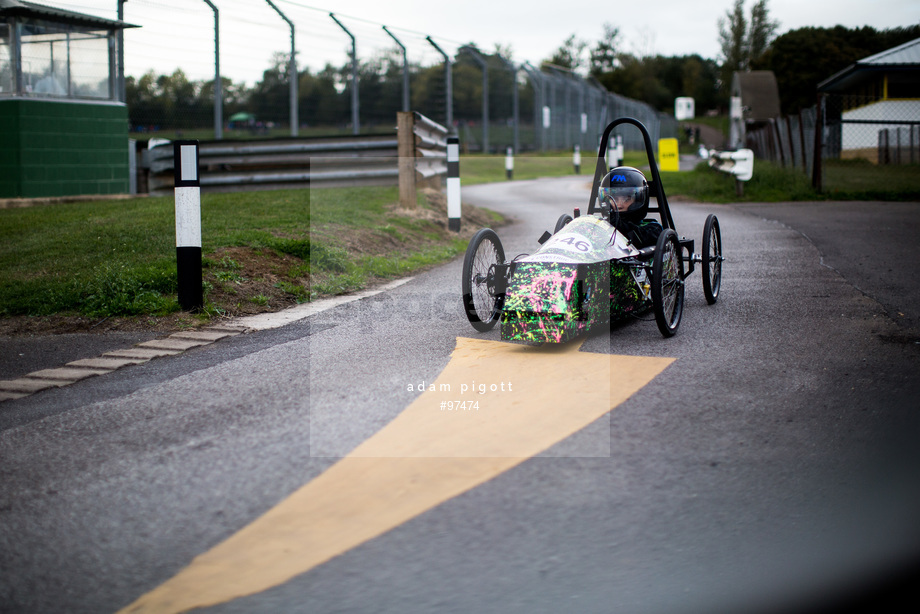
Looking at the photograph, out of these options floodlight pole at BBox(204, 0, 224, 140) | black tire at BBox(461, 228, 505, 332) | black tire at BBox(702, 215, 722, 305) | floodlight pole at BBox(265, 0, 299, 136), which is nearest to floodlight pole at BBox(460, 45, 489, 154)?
floodlight pole at BBox(265, 0, 299, 136)

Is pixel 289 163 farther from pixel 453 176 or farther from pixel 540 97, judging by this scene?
pixel 540 97

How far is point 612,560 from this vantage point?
256 centimetres

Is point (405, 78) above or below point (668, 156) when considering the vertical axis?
above

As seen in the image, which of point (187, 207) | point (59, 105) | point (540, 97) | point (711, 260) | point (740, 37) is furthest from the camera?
point (740, 37)

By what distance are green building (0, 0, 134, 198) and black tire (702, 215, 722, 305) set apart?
10964 millimetres

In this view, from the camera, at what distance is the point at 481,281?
5559 mm

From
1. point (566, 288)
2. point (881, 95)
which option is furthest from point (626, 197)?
point (881, 95)

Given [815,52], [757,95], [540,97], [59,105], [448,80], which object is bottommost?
[59,105]

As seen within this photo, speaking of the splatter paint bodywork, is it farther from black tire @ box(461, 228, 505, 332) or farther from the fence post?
the fence post

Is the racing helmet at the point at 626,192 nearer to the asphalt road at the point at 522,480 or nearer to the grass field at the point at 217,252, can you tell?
the asphalt road at the point at 522,480

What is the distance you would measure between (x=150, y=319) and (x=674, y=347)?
3.67 meters

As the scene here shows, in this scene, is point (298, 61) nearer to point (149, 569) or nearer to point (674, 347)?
point (674, 347)

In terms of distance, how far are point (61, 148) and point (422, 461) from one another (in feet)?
41.5

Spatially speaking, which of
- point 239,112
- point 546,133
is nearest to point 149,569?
point 239,112
